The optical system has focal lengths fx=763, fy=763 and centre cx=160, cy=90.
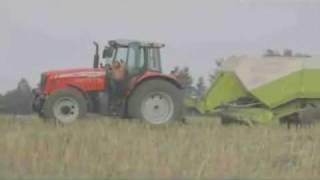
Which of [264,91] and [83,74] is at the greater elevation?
[83,74]

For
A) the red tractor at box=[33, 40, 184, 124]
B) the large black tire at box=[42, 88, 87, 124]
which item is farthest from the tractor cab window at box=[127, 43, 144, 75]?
the large black tire at box=[42, 88, 87, 124]

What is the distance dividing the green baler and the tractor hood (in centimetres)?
261

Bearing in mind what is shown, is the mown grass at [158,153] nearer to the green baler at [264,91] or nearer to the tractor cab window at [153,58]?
the tractor cab window at [153,58]

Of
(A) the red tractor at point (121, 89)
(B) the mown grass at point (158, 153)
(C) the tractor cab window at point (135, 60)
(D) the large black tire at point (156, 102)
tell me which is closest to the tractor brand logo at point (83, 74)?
(A) the red tractor at point (121, 89)

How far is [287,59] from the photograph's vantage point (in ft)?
55.5

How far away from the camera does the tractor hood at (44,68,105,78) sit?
1585 cm

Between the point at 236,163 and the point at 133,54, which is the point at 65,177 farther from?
the point at 133,54

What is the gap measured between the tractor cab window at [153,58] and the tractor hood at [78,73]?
101 cm

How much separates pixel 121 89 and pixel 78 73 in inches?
37.5

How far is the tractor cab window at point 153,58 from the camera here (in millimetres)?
15812

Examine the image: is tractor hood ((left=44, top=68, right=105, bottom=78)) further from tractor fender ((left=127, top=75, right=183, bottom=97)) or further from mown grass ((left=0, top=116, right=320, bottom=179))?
mown grass ((left=0, top=116, right=320, bottom=179))

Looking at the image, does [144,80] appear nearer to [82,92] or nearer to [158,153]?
[82,92]

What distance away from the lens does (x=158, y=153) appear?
924 cm

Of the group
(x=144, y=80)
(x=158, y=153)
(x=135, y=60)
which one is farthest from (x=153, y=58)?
(x=158, y=153)
